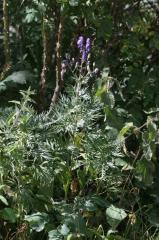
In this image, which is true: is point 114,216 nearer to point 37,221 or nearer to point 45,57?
point 37,221

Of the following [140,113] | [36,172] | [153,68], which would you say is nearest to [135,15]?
[153,68]

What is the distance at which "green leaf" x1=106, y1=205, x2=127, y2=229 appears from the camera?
296 centimetres

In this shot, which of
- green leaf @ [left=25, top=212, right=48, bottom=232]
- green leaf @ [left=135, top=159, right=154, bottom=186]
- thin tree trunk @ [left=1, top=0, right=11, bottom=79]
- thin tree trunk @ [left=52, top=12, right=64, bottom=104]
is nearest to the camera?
green leaf @ [left=25, top=212, right=48, bottom=232]

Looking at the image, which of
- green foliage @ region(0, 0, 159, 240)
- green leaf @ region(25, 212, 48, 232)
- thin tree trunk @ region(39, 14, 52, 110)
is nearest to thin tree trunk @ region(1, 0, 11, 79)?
green foliage @ region(0, 0, 159, 240)

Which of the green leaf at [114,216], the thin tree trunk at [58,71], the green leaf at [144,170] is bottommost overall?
the green leaf at [114,216]

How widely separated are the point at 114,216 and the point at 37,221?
0.39 m

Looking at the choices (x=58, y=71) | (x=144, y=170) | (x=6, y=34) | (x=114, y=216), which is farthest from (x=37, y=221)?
(x=6, y=34)

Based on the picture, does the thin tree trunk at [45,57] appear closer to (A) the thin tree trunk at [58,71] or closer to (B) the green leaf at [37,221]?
(A) the thin tree trunk at [58,71]

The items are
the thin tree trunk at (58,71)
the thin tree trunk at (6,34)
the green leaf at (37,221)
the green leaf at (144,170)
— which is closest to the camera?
the green leaf at (37,221)

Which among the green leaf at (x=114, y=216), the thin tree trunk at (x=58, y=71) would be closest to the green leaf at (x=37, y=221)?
the green leaf at (x=114, y=216)

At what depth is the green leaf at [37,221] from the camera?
2.80m

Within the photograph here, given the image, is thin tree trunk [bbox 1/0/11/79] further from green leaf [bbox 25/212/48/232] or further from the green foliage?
green leaf [bbox 25/212/48/232]

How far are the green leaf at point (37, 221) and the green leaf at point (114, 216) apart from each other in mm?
324

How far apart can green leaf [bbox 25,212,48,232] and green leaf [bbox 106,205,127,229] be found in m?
0.32
